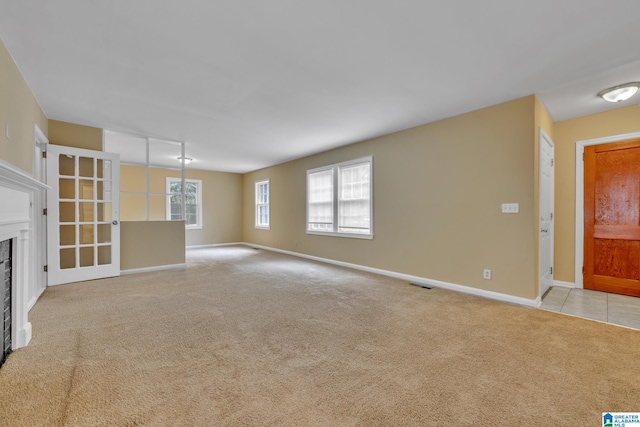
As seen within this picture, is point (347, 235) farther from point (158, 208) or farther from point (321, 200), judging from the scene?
point (158, 208)

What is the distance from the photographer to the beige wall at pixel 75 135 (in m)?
4.30

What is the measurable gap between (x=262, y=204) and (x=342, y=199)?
3.62 m

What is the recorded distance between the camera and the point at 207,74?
2.86 metres

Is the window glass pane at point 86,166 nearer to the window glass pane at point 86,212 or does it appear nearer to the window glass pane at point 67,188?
the window glass pane at point 67,188

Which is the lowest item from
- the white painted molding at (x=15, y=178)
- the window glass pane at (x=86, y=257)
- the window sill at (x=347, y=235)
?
the window glass pane at (x=86, y=257)

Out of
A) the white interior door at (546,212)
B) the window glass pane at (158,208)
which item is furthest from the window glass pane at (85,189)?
the white interior door at (546,212)

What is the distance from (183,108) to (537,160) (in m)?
4.57

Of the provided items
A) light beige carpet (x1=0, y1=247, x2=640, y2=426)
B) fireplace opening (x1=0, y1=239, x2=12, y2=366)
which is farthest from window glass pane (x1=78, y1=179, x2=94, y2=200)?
fireplace opening (x1=0, y1=239, x2=12, y2=366)

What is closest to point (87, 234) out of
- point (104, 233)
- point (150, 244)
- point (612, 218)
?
point (104, 233)

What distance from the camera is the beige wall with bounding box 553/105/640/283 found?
13.1 ft

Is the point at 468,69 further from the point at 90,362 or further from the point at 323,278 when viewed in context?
the point at 90,362

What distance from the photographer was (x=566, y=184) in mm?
4137

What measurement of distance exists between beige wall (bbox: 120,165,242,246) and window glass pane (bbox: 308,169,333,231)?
385 cm

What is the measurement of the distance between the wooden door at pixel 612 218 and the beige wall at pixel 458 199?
1507 mm
